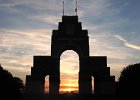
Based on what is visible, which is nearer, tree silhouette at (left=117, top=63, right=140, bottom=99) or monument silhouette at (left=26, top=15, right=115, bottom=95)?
monument silhouette at (left=26, top=15, right=115, bottom=95)

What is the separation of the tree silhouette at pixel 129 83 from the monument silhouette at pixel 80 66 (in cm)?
848

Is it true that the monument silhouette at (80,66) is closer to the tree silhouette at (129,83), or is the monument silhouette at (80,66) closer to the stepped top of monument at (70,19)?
the stepped top of monument at (70,19)

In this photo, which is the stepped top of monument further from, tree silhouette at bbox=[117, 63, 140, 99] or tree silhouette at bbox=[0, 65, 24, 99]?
tree silhouette at bbox=[117, 63, 140, 99]

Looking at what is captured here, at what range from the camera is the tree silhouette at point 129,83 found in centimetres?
5838

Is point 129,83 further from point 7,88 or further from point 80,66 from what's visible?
point 7,88

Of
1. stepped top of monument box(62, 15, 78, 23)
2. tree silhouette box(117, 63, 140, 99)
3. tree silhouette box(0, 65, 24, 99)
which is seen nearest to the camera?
tree silhouette box(0, 65, 24, 99)

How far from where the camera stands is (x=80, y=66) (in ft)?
172

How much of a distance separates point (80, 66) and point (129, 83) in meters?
13.6

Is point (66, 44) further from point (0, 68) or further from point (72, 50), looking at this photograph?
point (0, 68)

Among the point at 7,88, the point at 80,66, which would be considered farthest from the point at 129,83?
the point at 7,88

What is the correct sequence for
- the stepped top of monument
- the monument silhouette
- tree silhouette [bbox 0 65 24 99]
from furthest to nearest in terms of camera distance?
the stepped top of monument < the monument silhouette < tree silhouette [bbox 0 65 24 99]

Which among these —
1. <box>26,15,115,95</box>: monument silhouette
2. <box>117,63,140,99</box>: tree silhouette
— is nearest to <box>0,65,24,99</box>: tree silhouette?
<box>26,15,115,95</box>: monument silhouette

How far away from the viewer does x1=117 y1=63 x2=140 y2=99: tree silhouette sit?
5838 cm

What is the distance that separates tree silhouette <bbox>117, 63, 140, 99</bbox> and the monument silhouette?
8.48 metres
